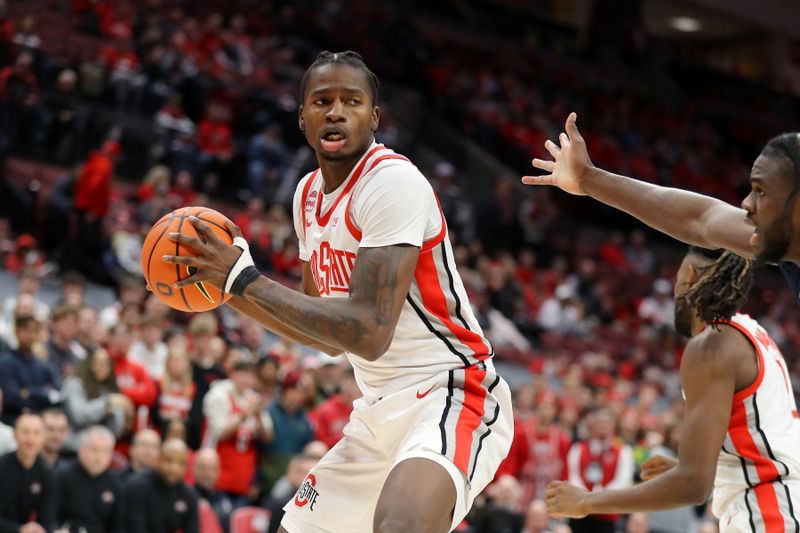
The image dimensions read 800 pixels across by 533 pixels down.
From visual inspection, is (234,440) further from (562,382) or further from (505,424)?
(562,382)

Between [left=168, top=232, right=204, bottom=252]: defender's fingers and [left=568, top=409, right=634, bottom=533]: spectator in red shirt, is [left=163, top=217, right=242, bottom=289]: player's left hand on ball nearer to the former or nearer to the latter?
[left=168, top=232, right=204, bottom=252]: defender's fingers

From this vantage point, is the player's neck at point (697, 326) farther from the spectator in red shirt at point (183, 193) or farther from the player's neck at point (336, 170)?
the spectator in red shirt at point (183, 193)

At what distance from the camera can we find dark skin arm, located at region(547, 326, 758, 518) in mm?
4305

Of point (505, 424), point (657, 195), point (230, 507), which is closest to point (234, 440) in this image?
point (230, 507)

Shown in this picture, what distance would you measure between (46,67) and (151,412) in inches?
251

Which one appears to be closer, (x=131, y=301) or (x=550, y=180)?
(x=550, y=180)

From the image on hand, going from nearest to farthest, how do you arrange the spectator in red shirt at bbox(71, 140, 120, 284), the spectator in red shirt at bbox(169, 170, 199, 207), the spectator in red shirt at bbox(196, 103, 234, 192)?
the spectator in red shirt at bbox(71, 140, 120, 284), the spectator in red shirt at bbox(169, 170, 199, 207), the spectator in red shirt at bbox(196, 103, 234, 192)

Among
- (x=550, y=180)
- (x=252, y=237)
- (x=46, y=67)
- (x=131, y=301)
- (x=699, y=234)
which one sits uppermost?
(x=46, y=67)

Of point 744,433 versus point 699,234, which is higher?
point 699,234

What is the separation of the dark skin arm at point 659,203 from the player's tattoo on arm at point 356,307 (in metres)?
0.69

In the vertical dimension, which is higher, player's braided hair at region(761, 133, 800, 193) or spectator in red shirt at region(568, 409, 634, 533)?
player's braided hair at region(761, 133, 800, 193)

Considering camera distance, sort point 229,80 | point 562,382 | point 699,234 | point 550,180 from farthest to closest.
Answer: point 229,80 < point 562,382 < point 550,180 < point 699,234

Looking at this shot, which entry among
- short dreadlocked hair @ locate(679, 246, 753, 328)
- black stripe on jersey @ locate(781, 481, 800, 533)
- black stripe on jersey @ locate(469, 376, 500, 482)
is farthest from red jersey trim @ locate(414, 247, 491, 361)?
black stripe on jersey @ locate(781, 481, 800, 533)

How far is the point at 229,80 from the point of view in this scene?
17.0 m
